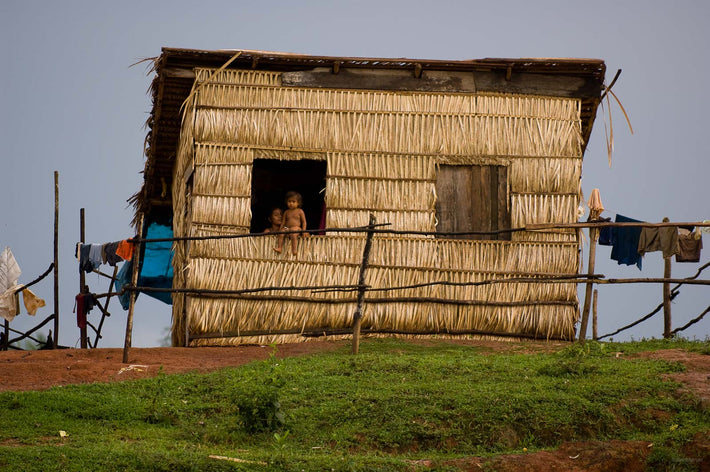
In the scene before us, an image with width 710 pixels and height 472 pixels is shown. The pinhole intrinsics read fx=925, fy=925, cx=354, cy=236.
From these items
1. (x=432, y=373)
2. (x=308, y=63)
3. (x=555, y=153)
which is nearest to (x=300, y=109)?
(x=308, y=63)

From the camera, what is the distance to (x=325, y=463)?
699 centimetres

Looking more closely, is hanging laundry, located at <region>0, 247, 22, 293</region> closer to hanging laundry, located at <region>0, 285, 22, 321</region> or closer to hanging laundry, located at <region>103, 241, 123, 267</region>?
hanging laundry, located at <region>0, 285, 22, 321</region>

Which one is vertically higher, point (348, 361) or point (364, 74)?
point (364, 74)

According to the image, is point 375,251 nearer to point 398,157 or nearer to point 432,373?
point 398,157

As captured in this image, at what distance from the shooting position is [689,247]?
1244 centimetres

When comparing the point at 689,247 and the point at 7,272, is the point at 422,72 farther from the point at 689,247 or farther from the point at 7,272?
the point at 7,272

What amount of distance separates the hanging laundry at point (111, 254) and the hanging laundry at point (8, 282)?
248cm

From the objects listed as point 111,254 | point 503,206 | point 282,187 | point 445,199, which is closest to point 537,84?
point 503,206

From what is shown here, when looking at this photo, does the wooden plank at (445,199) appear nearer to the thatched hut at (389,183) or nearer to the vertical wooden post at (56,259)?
the thatched hut at (389,183)

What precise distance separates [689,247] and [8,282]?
10.9 m

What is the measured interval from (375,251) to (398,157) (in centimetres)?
135

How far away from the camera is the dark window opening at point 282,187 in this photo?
16.9 metres

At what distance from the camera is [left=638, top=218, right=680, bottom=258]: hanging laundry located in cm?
1215

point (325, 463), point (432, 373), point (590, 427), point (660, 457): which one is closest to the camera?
point (325, 463)
